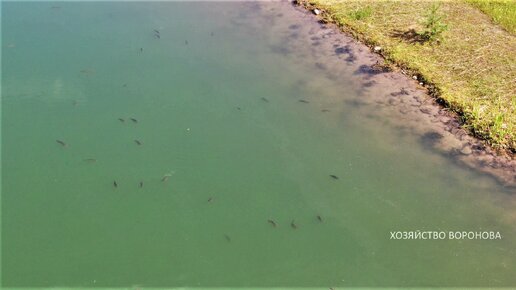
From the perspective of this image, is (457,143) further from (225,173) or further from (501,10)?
(501,10)

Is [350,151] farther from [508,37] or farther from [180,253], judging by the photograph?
[508,37]

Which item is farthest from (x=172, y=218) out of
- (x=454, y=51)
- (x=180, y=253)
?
(x=454, y=51)

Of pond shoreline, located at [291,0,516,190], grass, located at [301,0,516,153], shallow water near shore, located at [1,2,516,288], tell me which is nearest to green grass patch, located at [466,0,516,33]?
grass, located at [301,0,516,153]

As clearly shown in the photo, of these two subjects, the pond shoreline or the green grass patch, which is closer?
the pond shoreline

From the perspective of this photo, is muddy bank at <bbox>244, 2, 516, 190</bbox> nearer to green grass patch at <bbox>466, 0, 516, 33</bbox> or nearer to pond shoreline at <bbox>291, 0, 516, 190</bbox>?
pond shoreline at <bbox>291, 0, 516, 190</bbox>

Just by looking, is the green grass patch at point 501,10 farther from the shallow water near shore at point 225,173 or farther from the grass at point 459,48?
the shallow water near shore at point 225,173

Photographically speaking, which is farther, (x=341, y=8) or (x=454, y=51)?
(x=341, y=8)
